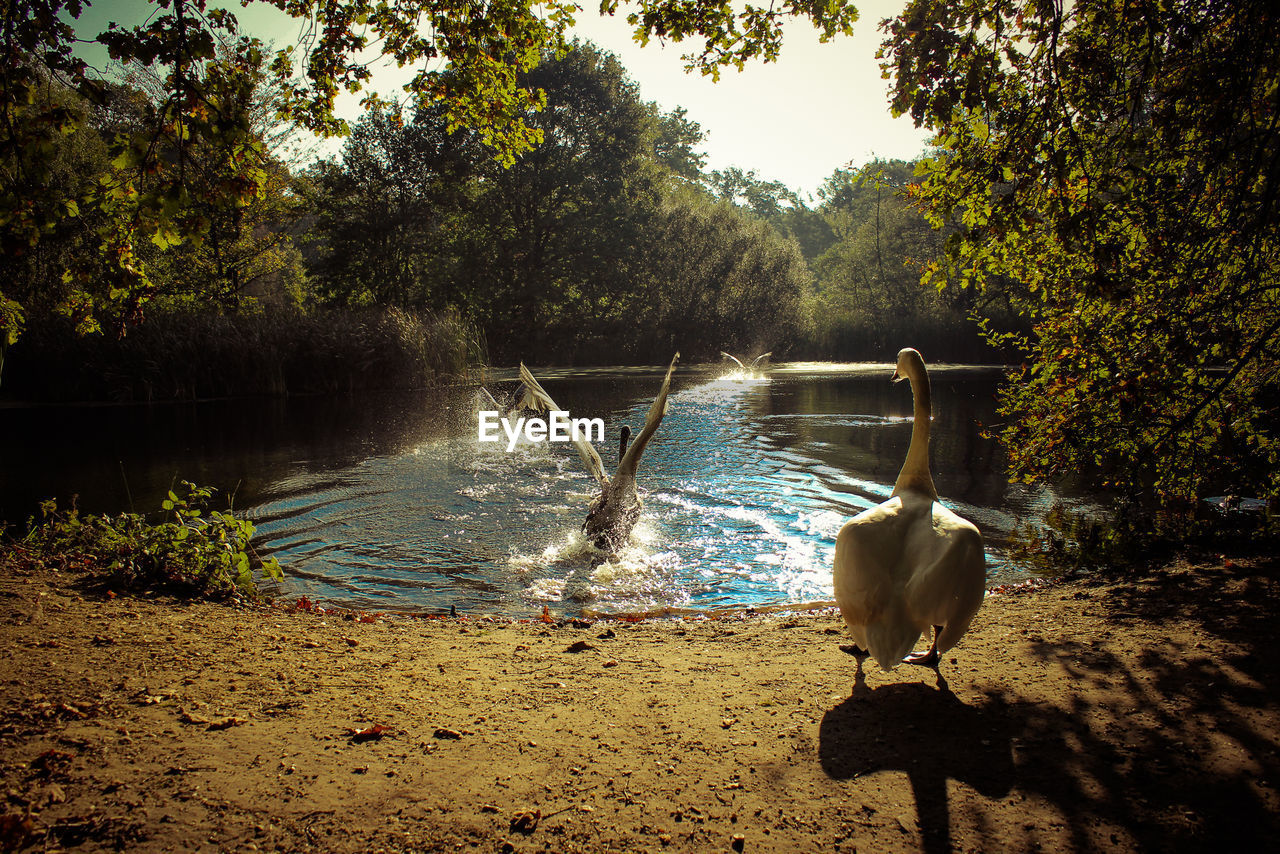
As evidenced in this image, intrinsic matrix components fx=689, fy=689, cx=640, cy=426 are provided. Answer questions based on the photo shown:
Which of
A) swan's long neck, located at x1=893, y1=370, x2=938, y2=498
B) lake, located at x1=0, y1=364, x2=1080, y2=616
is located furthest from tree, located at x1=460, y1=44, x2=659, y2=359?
swan's long neck, located at x1=893, y1=370, x2=938, y2=498

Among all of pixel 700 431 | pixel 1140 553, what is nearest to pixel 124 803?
pixel 1140 553

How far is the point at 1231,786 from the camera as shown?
2787mm

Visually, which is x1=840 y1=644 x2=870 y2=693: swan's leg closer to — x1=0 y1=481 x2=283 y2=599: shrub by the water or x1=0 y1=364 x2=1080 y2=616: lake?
x1=0 y1=364 x2=1080 y2=616: lake

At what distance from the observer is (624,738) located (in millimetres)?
3490

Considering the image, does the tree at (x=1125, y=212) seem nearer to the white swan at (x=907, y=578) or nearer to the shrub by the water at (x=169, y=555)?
the white swan at (x=907, y=578)

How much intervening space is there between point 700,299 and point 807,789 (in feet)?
154

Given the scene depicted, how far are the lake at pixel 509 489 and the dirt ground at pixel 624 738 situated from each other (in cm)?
234

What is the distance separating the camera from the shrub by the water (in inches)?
223

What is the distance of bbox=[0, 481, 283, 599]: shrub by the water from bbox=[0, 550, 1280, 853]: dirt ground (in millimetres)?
538

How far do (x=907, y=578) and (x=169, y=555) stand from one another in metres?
5.87

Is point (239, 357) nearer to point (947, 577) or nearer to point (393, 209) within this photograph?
point (393, 209)

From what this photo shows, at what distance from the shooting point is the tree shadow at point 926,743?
9.73ft

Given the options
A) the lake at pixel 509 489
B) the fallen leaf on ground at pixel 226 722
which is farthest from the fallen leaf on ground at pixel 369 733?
the lake at pixel 509 489

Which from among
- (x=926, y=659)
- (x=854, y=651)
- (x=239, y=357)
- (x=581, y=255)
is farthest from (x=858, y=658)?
(x=581, y=255)
